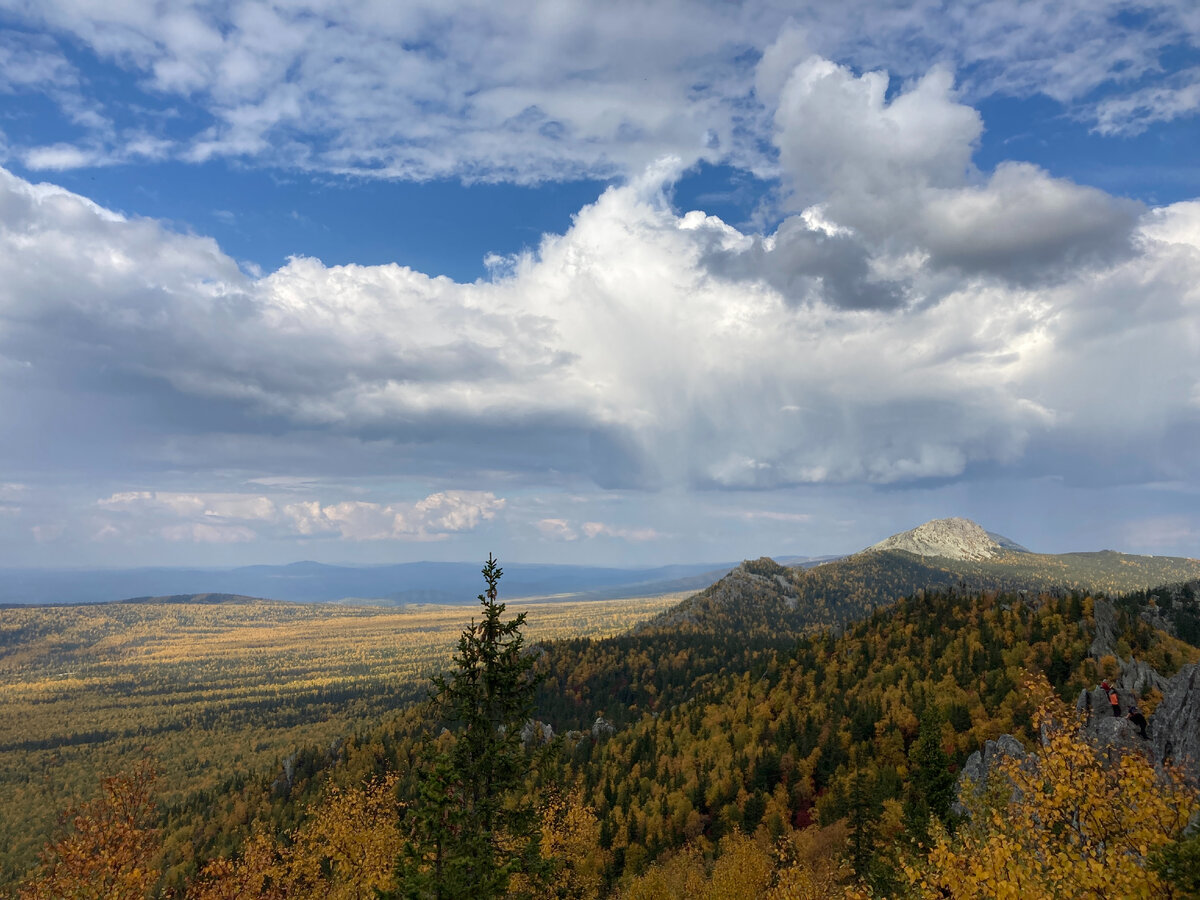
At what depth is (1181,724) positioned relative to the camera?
194 feet

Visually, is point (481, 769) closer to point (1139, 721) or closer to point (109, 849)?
point (109, 849)

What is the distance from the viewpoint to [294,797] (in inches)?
7323

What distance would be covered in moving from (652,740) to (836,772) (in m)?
64.2

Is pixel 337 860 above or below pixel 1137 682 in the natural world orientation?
below

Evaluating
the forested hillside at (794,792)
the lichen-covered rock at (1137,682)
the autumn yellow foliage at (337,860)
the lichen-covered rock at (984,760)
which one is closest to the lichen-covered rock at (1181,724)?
the forested hillside at (794,792)

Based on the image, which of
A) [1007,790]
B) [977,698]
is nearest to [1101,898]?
[1007,790]

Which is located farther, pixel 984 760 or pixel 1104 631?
pixel 1104 631

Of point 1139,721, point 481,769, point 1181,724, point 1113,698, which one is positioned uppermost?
point 481,769

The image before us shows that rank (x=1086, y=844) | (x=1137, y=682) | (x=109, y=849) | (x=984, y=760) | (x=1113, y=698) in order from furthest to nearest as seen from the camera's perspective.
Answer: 1. (x=984, y=760)
2. (x=1137, y=682)
3. (x=1113, y=698)
4. (x=109, y=849)
5. (x=1086, y=844)

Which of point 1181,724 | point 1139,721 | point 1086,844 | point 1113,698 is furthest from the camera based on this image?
point 1139,721

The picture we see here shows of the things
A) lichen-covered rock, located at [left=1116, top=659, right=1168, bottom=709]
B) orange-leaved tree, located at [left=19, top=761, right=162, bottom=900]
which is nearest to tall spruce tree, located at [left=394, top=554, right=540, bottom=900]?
orange-leaved tree, located at [left=19, top=761, right=162, bottom=900]

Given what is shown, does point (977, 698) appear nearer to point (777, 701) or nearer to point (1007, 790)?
point (777, 701)

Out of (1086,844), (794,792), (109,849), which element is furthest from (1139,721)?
(109,849)

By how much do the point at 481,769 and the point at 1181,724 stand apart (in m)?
69.4
